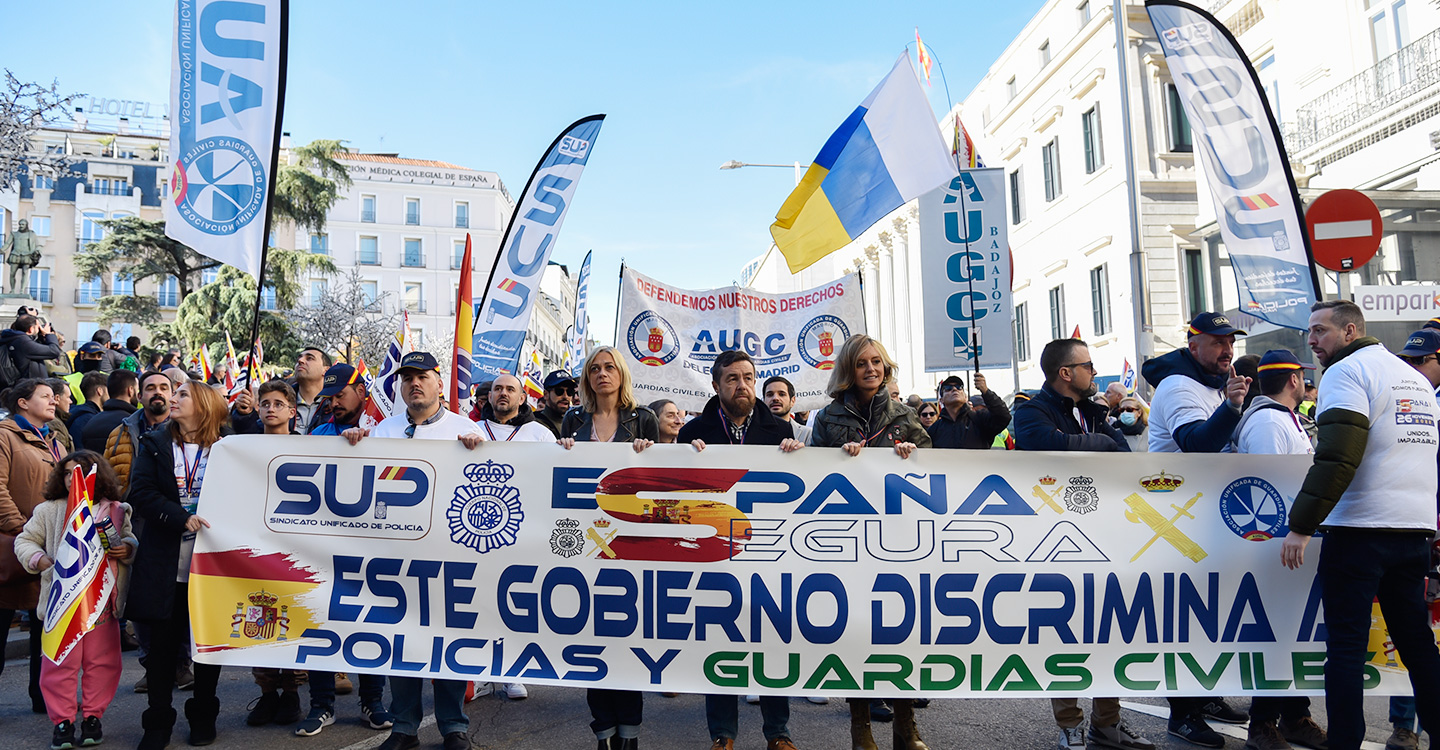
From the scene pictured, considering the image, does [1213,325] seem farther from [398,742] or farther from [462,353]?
[398,742]

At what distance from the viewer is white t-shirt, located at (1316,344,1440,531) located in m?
3.84

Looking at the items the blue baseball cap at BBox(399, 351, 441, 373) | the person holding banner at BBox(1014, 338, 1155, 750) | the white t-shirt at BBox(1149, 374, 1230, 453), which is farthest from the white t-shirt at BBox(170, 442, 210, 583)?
the white t-shirt at BBox(1149, 374, 1230, 453)

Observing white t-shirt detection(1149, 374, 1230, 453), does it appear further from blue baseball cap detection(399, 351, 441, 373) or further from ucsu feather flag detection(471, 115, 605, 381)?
ucsu feather flag detection(471, 115, 605, 381)

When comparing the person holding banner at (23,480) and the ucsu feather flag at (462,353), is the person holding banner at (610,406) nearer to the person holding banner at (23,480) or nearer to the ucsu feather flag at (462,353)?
the ucsu feather flag at (462,353)

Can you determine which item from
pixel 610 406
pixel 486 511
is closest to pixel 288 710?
pixel 486 511

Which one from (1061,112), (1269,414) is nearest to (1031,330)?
(1061,112)

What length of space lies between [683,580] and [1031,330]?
83.9 feet

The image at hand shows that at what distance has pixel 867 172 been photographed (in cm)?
669

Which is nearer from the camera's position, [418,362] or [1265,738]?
[1265,738]

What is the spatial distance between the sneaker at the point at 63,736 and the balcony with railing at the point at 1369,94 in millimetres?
18495

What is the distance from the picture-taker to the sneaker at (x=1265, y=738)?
4.28 meters

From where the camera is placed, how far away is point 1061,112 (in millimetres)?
25422

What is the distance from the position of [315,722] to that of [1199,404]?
4754 mm

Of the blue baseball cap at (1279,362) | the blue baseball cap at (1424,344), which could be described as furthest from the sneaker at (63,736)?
the blue baseball cap at (1424,344)
